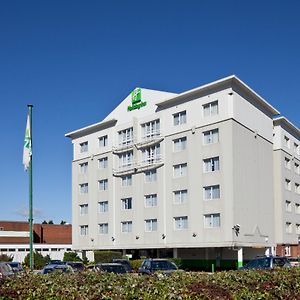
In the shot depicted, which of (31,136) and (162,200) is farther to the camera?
(162,200)

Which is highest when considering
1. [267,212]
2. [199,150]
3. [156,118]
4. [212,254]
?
[156,118]

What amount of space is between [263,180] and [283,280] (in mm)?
45095

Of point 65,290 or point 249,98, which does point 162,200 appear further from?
point 65,290

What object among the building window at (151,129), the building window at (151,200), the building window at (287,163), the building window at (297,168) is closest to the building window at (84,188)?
the building window at (151,200)

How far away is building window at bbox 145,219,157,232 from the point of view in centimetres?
5444

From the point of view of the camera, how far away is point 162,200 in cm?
5381

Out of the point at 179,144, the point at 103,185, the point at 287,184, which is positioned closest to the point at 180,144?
the point at 179,144

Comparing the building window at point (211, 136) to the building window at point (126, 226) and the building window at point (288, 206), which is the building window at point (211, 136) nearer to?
the building window at point (126, 226)

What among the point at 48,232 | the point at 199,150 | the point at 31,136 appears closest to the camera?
the point at 31,136

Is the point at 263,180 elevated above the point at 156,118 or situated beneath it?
situated beneath

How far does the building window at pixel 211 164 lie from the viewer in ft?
161

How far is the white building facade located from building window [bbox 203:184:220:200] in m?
0.09

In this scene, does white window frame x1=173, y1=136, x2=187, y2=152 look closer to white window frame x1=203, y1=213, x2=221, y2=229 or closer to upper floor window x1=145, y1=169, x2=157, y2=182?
upper floor window x1=145, y1=169, x2=157, y2=182

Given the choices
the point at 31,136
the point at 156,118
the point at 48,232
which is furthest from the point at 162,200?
the point at 48,232
